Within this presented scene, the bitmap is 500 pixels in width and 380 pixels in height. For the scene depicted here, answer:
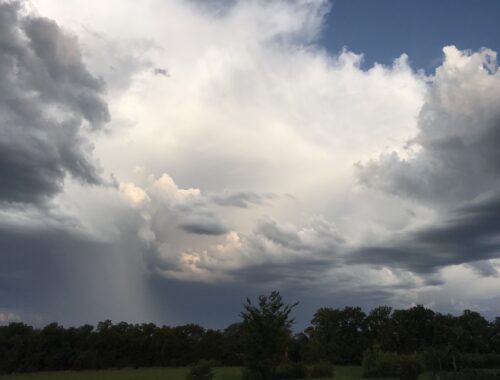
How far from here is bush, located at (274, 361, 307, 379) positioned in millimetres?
66312

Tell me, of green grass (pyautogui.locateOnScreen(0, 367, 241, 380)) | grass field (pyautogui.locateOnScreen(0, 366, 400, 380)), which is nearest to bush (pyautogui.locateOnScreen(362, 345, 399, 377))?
grass field (pyautogui.locateOnScreen(0, 366, 400, 380))

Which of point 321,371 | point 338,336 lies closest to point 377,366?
point 321,371

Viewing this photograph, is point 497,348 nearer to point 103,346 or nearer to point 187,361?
point 187,361

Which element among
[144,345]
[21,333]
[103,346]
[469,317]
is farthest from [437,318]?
[21,333]

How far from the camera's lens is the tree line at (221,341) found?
98438 millimetres

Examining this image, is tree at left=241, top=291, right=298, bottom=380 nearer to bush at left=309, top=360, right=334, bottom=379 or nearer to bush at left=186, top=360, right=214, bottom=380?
bush at left=186, top=360, right=214, bottom=380

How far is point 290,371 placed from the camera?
66.8 meters

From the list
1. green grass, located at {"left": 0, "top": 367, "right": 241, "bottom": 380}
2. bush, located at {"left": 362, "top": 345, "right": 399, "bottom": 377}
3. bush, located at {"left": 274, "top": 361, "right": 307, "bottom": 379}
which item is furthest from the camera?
bush, located at {"left": 362, "top": 345, "right": 399, "bottom": 377}

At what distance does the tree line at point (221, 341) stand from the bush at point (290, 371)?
81.5 ft

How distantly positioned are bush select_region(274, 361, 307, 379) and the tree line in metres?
24.8

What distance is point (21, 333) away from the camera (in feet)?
340

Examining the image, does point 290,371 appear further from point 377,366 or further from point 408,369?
point 408,369

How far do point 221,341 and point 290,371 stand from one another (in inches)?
1743

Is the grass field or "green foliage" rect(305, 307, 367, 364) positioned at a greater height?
"green foliage" rect(305, 307, 367, 364)
